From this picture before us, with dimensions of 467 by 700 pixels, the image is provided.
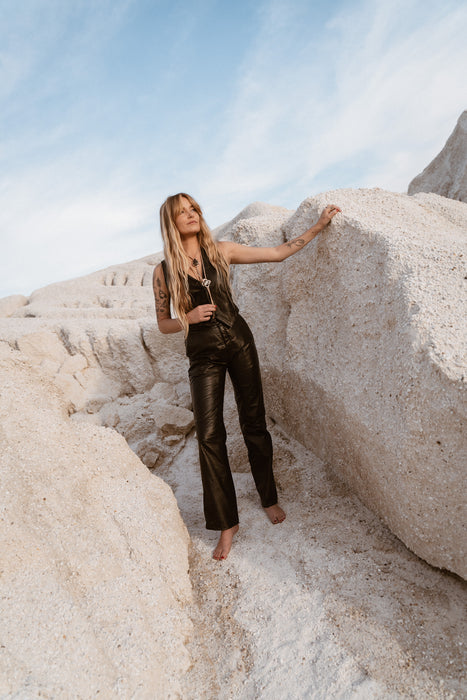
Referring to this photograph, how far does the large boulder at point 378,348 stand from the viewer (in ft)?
7.22

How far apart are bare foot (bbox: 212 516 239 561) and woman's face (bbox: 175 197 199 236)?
2.11 m

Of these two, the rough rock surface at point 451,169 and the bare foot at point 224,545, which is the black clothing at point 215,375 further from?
the rough rock surface at point 451,169

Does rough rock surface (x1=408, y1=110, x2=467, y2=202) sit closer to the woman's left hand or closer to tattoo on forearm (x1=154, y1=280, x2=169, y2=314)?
the woman's left hand

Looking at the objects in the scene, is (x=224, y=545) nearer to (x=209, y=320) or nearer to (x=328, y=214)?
(x=209, y=320)

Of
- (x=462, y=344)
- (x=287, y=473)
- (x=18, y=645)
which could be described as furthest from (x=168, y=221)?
(x=18, y=645)

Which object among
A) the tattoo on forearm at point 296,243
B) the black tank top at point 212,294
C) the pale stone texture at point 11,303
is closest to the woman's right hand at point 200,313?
the black tank top at point 212,294

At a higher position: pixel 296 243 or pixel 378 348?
pixel 296 243

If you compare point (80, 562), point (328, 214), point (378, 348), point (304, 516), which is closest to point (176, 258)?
point (328, 214)

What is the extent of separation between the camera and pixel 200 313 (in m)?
2.85

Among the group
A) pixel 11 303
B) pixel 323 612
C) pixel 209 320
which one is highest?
pixel 11 303

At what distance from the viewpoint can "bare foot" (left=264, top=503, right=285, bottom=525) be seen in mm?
3172

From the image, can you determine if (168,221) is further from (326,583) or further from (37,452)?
(326,583)

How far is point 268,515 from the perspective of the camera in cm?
325

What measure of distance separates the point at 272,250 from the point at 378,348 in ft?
3.49
